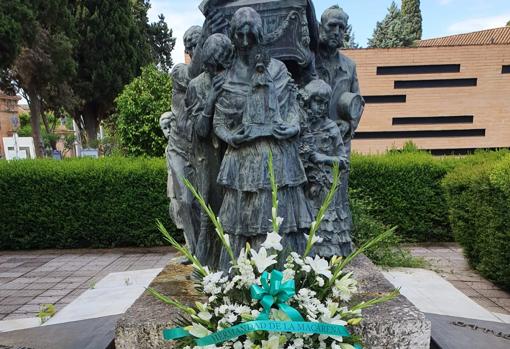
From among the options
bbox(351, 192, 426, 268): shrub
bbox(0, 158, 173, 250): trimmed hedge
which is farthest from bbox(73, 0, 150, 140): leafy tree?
bbox(351, 192, 426, 268): shrub

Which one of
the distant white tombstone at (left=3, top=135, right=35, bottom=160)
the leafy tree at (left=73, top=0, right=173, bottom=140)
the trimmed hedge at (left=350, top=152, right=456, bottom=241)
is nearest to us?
the trimmed hedge at (left=350, top=152, right=456, bottom=241)

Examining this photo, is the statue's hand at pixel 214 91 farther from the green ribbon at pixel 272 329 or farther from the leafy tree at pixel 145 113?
the leafy tree at pixel 145 113

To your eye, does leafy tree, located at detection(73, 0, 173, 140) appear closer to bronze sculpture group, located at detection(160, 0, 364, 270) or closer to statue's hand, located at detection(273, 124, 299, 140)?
bronze sculpture group, located at detection(160, 0, 364, 270)

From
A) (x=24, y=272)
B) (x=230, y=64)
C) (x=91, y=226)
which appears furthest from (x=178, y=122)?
(x=91, y=226)

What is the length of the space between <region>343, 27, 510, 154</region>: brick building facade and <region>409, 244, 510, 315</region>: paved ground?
793 cm

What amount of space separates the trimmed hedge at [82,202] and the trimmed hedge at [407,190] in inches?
173

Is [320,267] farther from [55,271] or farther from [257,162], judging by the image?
[55,271]

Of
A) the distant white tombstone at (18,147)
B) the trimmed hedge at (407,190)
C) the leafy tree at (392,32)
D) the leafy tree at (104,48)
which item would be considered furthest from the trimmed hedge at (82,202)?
the leafy tree at (392,32)

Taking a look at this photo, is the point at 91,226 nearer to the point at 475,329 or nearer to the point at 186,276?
the point at 186,276

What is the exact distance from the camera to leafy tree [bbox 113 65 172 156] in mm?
10547

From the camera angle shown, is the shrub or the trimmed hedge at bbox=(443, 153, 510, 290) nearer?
the trimmed hedge at bbox=(443, 153, 510, 290)

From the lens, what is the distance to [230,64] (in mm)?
2516

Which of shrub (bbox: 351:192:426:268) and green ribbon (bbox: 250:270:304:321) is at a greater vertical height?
green ribbon (bbox: 250:270:304:321)

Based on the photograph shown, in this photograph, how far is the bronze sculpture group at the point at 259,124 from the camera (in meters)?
2.37
